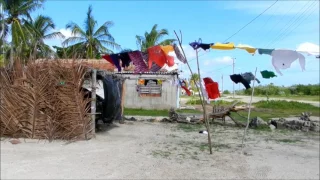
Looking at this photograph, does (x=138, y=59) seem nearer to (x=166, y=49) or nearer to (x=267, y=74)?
(x=166, y=49)

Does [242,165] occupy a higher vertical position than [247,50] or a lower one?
lower

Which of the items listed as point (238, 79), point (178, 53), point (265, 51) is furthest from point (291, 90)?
point (265, 51)

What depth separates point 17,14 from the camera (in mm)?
26109

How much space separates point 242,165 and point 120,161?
8.75 ft

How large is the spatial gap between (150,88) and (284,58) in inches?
627

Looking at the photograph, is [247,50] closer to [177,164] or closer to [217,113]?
[177,164]

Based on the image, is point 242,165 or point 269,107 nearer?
point 242,165

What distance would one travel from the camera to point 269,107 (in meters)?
30.2

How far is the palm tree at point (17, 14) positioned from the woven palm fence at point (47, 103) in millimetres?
16120

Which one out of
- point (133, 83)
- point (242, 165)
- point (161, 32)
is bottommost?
point (242, 165)

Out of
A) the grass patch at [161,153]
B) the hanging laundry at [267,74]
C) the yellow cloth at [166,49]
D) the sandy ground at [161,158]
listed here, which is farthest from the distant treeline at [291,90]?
the grass patch at [161,153]

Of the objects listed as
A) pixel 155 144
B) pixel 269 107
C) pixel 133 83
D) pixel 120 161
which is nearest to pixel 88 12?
pixel 133 83

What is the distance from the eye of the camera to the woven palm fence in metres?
10.4

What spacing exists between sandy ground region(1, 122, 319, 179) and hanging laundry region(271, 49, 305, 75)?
2262 mm
